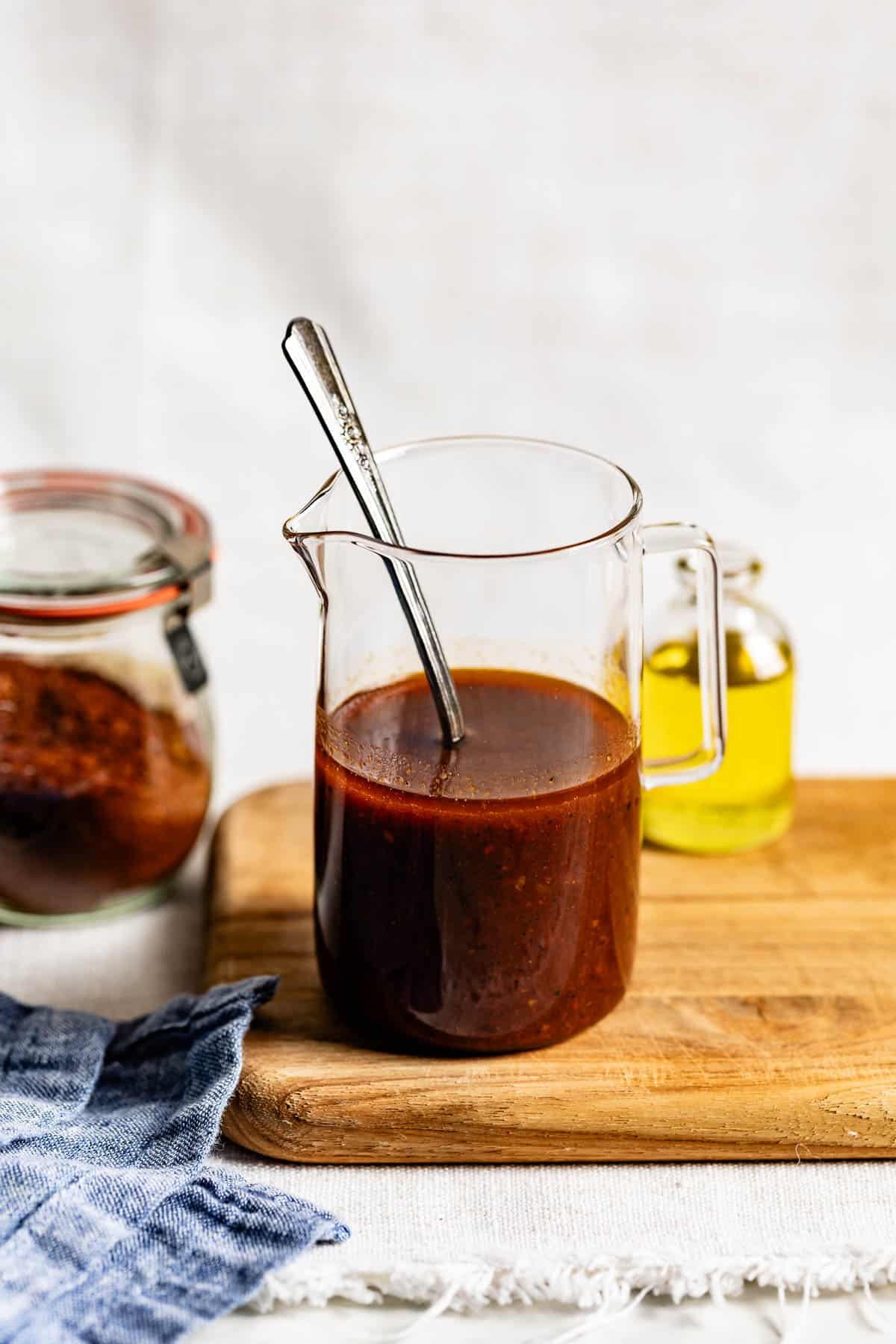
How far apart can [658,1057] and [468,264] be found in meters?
1.03

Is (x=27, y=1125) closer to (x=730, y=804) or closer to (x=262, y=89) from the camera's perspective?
(x=730, y=804)

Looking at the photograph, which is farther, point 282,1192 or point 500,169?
point 500,169

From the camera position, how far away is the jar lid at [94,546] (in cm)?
145

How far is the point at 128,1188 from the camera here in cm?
117

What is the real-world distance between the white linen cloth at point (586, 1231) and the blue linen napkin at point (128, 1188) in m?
0.04

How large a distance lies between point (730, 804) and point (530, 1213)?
1.65ft

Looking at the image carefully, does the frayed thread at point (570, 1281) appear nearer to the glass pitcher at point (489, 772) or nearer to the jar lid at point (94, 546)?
the glass pitcher at point (489, 772)

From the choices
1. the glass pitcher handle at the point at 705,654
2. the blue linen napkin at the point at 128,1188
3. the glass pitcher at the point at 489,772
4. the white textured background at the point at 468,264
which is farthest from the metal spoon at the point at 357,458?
the white textured background at the point at 468,264

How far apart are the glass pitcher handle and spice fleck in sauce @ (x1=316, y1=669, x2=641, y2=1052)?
0.11m

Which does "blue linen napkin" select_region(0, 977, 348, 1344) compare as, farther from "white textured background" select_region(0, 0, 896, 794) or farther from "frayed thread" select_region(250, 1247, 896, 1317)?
"white textured background" select_region(0, 0, 896, 794)

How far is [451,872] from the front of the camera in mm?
1220

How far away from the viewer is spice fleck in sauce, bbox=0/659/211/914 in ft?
4.90

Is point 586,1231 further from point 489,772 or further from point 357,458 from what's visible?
point 357,458

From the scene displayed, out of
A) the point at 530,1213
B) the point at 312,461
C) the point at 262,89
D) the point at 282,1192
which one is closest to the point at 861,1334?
the point at 530,1213
